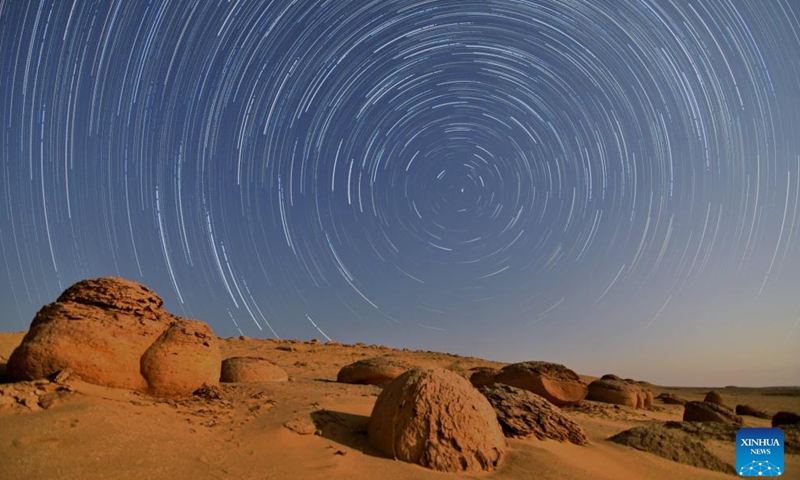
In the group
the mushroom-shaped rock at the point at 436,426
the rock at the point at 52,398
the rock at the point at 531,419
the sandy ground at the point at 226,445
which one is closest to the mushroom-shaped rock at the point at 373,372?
the sandy ground at the point at 226,445

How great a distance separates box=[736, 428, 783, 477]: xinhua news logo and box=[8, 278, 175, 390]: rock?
1170cm

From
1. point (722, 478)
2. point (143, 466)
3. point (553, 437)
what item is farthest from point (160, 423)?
point (722, 478)

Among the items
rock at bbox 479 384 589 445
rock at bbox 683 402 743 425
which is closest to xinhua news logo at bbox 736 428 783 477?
rock at bbox 479 384 589 445

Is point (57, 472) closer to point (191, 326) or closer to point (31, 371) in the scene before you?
point (31, 371)

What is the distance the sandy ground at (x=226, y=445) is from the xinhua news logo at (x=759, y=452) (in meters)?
0.29

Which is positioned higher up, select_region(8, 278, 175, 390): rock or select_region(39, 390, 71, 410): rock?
select_region(8, 278, 175, 390): rock

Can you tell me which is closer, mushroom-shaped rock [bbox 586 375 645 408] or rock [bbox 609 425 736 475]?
rock [bbox 609 425 736 475]

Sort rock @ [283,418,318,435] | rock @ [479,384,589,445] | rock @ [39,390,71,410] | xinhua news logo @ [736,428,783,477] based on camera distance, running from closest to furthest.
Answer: rock @ [39,390,71,410] < rock @ [283,418,318,435] < rock @ [479,384,589,445] < xinhua news logo @ [736,428,783,477]

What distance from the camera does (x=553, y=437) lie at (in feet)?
33.0

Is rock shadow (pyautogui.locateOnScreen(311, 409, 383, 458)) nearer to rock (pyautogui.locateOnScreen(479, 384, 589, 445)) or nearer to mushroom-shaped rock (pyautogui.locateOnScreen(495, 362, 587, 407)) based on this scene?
rock (pyautogui.locateOnScreen(479, 384, 589, 445))

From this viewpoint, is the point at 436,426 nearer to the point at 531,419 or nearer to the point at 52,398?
the point at 531,419

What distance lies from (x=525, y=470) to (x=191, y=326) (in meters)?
6.85

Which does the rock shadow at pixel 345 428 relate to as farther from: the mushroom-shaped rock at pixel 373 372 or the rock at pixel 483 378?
the rock at pixel 483 378

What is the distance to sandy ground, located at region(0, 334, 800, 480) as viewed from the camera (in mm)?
6508
